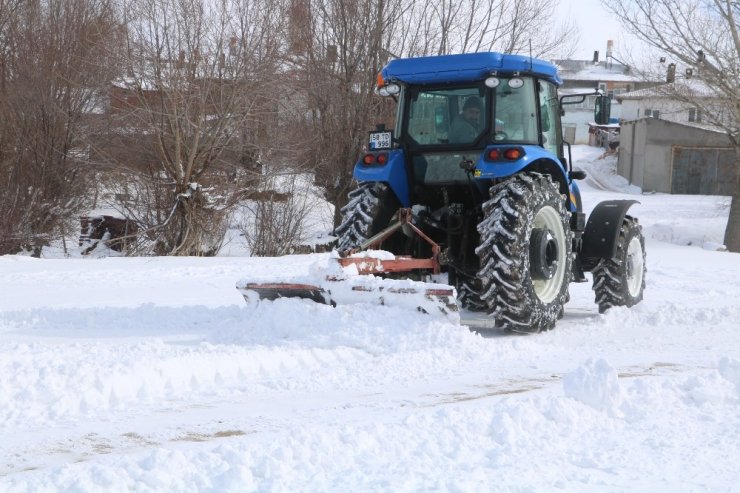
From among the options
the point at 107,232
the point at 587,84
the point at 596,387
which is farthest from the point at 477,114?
the point at 587,84

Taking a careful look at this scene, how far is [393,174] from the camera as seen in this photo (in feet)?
26.5

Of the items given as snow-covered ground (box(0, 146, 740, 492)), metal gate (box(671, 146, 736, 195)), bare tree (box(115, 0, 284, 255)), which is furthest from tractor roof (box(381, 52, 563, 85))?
metal gate (box(671, 146, 736, 195))

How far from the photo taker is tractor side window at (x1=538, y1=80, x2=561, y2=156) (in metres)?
8.21

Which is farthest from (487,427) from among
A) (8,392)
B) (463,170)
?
(463,170)

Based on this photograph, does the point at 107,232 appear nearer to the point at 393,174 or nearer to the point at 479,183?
the point at 393,174

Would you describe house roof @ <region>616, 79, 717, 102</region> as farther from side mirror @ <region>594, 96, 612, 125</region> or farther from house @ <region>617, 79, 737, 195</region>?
house @ <region>617, 79, 737, 195</region>

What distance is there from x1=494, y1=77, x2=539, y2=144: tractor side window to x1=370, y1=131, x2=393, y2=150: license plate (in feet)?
3.17

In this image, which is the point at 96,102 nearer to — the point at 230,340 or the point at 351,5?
the point at 351,5

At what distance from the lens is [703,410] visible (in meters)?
4.94

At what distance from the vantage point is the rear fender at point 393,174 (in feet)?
26.2

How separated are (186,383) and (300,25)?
50.4 ft

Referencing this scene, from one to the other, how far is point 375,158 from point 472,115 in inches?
37.0

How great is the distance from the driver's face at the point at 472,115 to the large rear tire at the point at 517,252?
67cm

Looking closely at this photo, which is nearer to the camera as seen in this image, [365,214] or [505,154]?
[505,154]
